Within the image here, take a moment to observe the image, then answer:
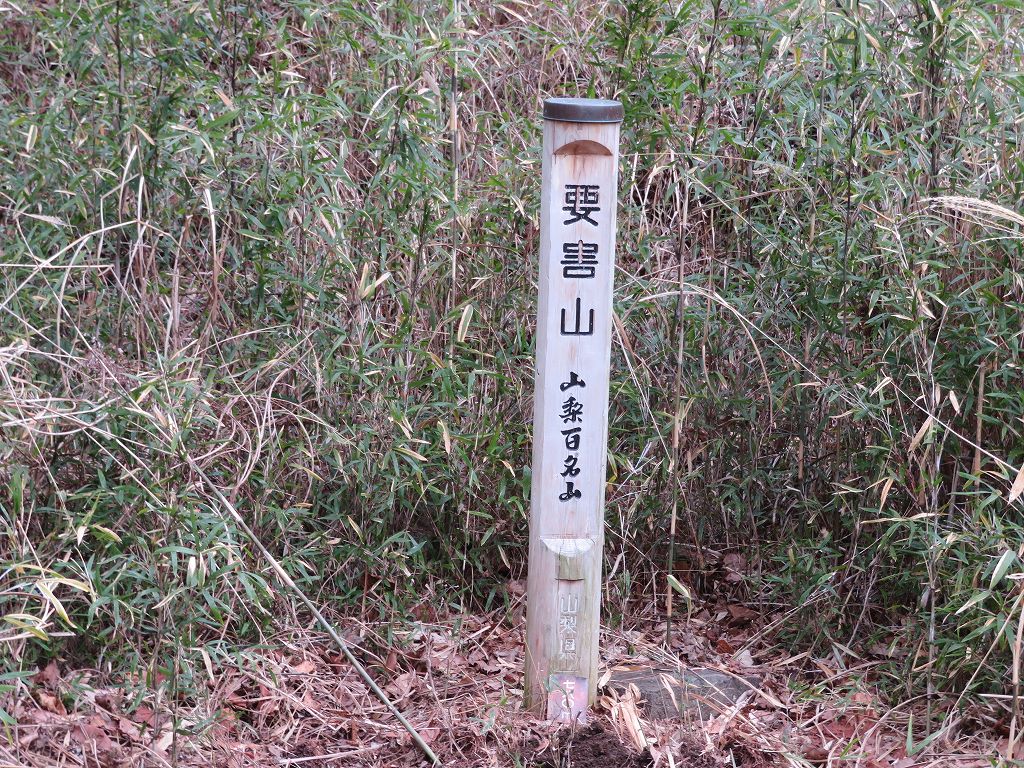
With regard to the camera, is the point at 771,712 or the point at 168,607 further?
the point at 771,712

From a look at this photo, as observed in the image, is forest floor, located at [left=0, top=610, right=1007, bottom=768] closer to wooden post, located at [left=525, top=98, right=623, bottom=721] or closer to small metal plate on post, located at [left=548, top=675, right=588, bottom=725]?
small metal plate on post, located at [left=548, top=675, right=588, bottom=725]

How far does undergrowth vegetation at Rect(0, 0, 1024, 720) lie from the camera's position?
11.1ft

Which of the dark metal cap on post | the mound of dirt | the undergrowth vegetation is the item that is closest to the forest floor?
the mound of dirt

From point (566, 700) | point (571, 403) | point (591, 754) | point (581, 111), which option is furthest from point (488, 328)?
point (591, 754)

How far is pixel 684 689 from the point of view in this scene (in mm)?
3447

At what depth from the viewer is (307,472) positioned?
3.72 meters

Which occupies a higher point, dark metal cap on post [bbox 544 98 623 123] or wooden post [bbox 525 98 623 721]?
dark metal cap on post [bbox 544 98 623 123]

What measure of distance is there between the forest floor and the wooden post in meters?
0.20

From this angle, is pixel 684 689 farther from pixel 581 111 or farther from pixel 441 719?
pixel 581 111

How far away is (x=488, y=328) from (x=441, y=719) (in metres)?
1.41

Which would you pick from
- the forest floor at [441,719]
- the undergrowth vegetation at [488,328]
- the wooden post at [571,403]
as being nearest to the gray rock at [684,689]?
the forest floor at [441,719]

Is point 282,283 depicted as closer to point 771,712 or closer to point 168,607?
point 168,607

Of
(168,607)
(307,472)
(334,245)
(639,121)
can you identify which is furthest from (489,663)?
(639,121)

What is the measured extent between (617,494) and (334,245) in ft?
4.45
